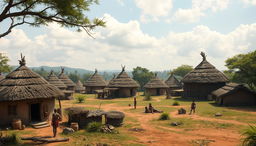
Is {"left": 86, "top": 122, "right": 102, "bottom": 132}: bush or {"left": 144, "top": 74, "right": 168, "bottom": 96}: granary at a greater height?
{"left": 144, "top": 74, "right": 168, "bottom": 96}: granary

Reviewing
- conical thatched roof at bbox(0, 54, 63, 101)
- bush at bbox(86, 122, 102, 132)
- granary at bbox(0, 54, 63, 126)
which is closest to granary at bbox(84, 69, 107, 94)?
conical thatched roof at bbox(0, 54, 63, 101)

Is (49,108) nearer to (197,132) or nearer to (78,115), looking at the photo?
(78,115)

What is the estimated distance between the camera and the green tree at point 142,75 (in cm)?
6619

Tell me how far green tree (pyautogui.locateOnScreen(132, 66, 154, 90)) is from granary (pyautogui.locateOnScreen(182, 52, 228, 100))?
3364 centimetres

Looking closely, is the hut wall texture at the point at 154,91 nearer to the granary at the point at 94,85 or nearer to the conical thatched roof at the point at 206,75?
the conical thatched roof at the point at 206,75

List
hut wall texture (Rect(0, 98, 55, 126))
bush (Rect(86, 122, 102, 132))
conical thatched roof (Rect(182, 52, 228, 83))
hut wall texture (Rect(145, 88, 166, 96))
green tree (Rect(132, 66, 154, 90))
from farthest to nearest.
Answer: green tree (Rect(132, 66, 154, 90)) → hut wall texture (Rect(145, 88, 166, 96)) → conical thatched roof (Rect(182, 52, 228, 83)) → hut wall texture (Rect(0, 98, 55, 126)) → bush (Rect(86, 122, 102, 132))

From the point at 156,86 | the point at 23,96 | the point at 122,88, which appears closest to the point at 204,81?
the point at 156,86

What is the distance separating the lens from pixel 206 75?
101 feet

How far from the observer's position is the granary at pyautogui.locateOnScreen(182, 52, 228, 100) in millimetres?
30375

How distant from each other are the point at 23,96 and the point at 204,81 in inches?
935

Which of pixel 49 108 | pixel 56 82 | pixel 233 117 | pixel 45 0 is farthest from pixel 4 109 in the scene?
pixel 56 82

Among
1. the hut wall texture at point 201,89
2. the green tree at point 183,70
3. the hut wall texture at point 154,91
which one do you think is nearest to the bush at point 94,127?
the hut wall texture at point 201,89

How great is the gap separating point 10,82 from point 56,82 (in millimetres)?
23503

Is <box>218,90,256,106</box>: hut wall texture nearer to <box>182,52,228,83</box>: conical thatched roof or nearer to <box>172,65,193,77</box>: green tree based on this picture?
<box>182,52,228,83</box>: conical thatched roof
